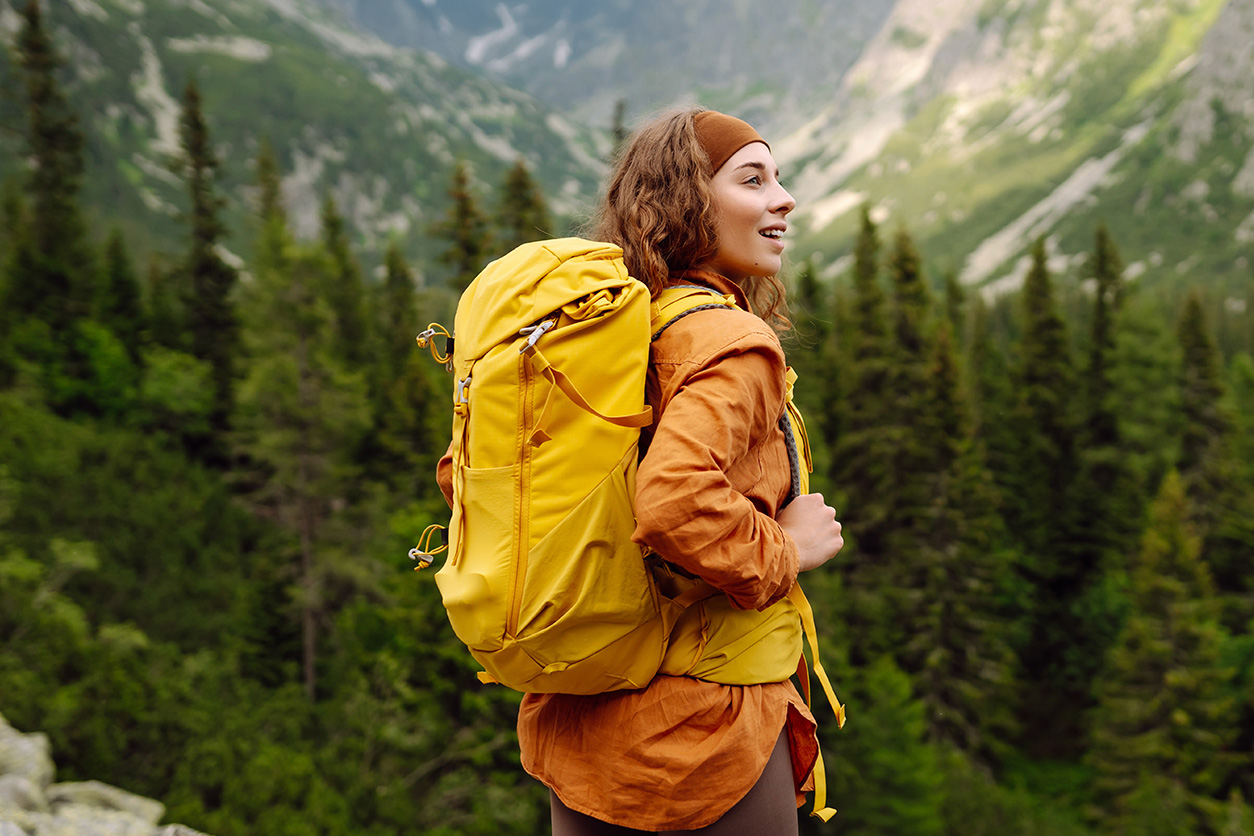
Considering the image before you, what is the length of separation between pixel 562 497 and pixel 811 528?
2.28ft

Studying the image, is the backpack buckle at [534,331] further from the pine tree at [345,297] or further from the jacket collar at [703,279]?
the pine tree at [345,297]

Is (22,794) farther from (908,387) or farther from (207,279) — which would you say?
(207,279)

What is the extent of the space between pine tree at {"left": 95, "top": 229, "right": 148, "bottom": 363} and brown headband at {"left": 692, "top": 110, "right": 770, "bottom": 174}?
39.4 m

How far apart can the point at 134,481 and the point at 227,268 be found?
35.9 feet

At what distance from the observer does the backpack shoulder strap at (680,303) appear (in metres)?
2.12

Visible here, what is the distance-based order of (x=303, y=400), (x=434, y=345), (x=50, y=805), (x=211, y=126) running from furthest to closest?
(x=211, y=126)
(x=303, y=400)
(x=50, y=805)
(x=434, y=345)

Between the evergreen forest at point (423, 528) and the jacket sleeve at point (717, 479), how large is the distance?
48.4 feet

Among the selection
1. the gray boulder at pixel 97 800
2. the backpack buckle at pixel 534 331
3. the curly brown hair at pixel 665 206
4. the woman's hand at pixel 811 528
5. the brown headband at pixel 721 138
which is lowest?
the gray boulder at pixel 97 800

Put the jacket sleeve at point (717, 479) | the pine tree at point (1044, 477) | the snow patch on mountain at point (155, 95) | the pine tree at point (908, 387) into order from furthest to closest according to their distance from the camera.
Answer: the snow patch on mountain at point (155, 95) < the pine tree at point (1044, 477) < the pine tree at point (908, 387) < the jacket sleeve at point (717, 479)

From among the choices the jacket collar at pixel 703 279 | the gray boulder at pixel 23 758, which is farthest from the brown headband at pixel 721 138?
the gray boulder at pixel 23 758

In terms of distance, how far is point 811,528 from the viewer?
224 centimetres

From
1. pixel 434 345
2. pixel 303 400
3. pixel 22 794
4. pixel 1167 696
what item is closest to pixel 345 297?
pixel 303 400

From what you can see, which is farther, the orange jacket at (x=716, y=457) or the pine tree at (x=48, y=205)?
the pine tree at (x=48, y=205)

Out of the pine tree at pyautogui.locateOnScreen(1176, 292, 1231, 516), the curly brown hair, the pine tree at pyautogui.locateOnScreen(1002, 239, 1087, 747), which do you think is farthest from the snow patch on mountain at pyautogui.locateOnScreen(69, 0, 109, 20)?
the curly brown hair
